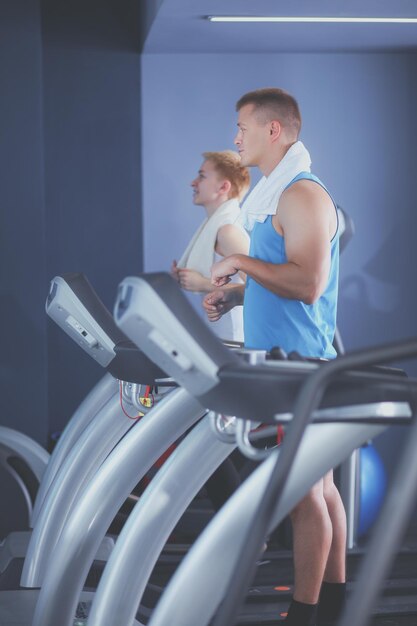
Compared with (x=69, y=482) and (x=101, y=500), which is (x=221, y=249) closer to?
(x=69, y=482)

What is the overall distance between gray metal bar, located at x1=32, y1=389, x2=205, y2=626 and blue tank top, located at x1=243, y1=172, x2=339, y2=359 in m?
0.36

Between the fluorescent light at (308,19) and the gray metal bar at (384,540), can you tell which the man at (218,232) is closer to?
the fluorescent light at (308,19)

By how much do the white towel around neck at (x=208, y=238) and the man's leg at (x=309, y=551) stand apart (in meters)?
1.38

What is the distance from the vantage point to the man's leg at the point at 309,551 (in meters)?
2.41

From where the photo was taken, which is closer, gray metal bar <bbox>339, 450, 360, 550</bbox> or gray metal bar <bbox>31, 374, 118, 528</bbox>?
gray metal bar <bbox>31, 374, 118, 528</bbox>

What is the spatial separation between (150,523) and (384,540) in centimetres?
90

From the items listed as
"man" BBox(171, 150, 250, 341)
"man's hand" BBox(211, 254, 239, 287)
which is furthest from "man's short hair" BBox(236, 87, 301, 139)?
"man" BBox(171, 150, 250, 341)

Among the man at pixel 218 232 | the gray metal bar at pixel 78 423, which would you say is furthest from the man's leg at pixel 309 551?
the gray metal bar at pixel 78 423

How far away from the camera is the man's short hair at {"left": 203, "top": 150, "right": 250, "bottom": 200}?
396 cm

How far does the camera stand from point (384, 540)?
1.21m

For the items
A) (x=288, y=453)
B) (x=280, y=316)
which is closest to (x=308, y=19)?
(x=280, y=316)

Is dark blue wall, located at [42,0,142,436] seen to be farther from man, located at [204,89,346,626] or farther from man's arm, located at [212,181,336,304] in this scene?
man's arm, located at [212,181,336,304]

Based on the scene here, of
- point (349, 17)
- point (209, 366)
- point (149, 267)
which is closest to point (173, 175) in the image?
point (149, 267)

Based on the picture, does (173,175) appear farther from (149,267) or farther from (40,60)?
(40,60)
